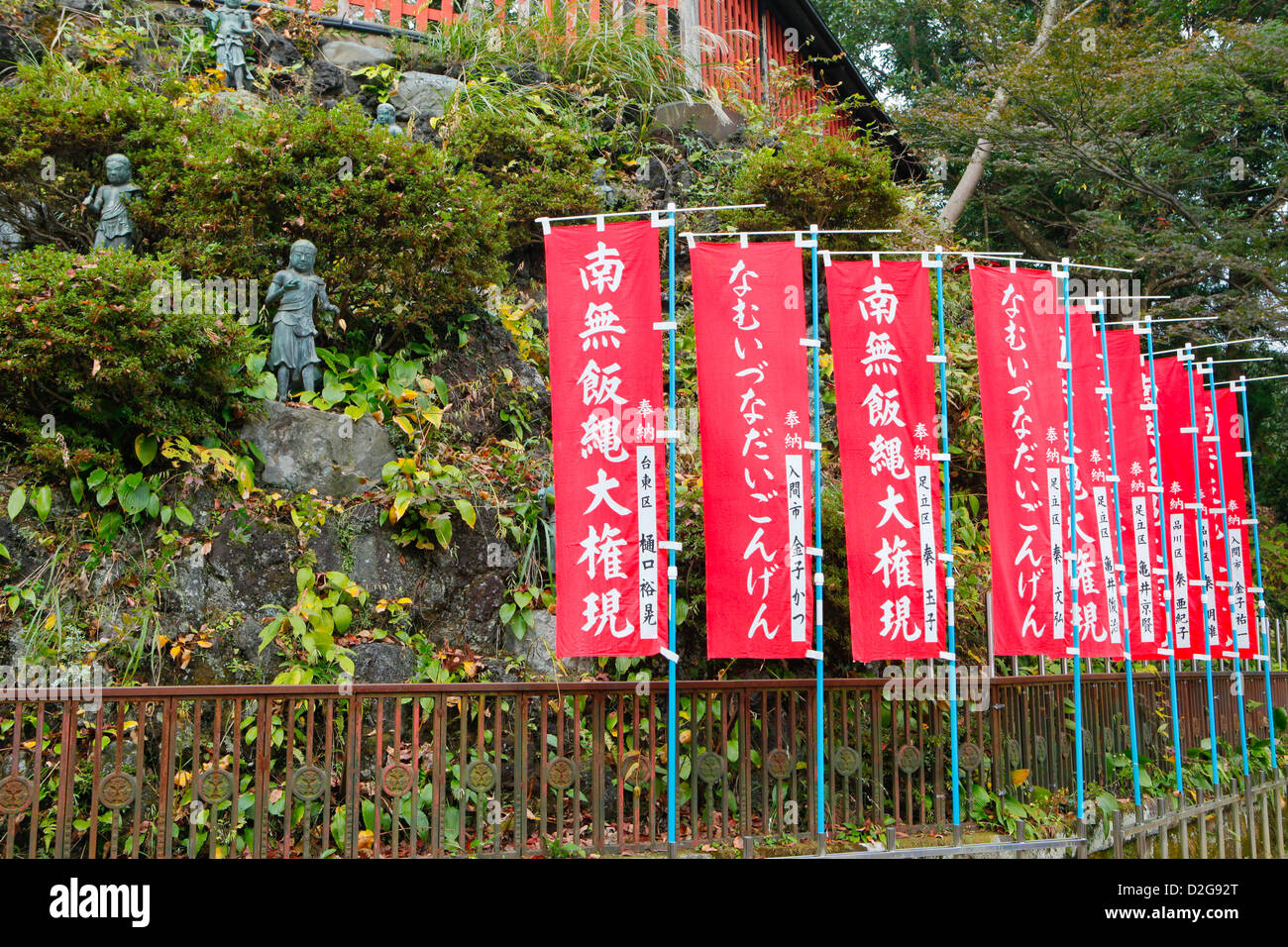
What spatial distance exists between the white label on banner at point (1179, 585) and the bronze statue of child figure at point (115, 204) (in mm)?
11794

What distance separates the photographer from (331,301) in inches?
377

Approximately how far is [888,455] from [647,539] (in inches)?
83.0

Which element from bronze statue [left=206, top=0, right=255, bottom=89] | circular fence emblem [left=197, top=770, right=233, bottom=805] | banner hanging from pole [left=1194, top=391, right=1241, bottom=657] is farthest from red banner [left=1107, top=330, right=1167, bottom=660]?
bronze statue [left=206, top=0, right=255, bottom=89]

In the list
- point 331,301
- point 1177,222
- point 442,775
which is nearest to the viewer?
point 442,775

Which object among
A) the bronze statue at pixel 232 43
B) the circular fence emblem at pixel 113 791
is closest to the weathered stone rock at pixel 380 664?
the circular fence emblem at pixel 113 791

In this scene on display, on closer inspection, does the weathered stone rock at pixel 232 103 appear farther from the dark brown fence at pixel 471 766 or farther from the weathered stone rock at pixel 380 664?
the dark brown fence at pixel 471 766

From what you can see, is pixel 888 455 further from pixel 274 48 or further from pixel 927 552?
pixel 274 48

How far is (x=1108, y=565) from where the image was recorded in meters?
8.78

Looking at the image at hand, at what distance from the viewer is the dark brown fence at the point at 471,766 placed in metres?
5.74

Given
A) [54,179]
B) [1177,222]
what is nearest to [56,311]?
[54,179]

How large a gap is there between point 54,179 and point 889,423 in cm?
907

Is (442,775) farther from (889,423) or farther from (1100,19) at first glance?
(1100,19)

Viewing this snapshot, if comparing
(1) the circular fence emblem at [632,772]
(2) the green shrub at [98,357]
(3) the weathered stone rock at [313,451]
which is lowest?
(1) the circular fence emblem at [632,772]

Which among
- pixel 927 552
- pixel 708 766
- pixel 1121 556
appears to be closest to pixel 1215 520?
pixel 1121 556
